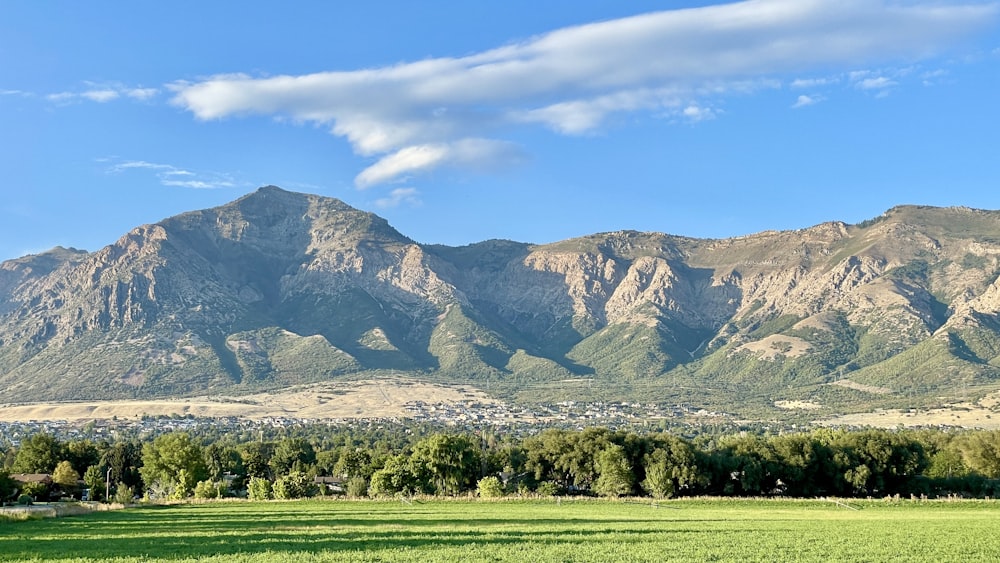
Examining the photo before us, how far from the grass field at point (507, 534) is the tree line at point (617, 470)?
23.7 metres

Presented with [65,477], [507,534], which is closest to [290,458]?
[65,477]

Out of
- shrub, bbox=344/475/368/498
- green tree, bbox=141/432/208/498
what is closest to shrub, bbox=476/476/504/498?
shrub, bbox=344/475/368/498

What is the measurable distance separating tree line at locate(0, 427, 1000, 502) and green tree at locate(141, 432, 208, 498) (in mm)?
154

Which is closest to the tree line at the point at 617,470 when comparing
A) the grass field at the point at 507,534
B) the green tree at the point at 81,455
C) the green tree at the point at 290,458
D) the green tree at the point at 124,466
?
the green tree at the point at 124,466

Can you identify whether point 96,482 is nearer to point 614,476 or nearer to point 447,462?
point 447,462

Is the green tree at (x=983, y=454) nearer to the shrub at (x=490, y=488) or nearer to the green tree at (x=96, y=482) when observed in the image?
the shrub at (x=490, y=488)

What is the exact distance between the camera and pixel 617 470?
3991 inches

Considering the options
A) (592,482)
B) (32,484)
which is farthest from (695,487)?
(32,484)

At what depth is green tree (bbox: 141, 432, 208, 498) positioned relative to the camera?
11544cm

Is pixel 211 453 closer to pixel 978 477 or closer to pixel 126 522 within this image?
pixel 126 522

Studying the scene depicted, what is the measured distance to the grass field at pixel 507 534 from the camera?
39.9 m

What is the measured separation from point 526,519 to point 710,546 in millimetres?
20997

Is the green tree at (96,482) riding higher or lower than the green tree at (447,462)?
lower

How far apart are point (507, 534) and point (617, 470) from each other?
5447 cm
